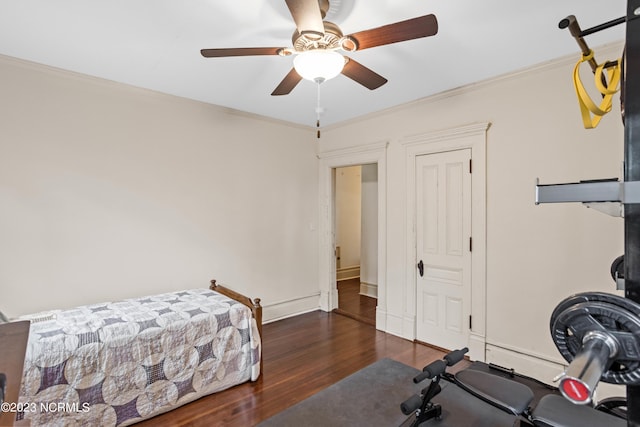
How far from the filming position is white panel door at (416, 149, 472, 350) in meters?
3.21

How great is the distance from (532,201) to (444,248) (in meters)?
0.94

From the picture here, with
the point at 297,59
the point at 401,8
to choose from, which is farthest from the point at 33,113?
the point at 401,8

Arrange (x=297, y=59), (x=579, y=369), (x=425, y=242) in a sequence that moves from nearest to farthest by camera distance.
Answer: (x=579, y=369), (x=297, y=59), (x=425, y=242)

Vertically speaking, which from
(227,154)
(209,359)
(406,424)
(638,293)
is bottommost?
(406,424)

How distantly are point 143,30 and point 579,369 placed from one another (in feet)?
9.17

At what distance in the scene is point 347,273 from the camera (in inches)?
265

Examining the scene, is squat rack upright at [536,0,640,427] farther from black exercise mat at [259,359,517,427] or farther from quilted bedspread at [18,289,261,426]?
quilted bedspread at [18,289,261,426]

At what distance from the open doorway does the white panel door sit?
0.98 meters

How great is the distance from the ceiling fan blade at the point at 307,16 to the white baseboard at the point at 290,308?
341 cm

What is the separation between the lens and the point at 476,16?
6.62ft

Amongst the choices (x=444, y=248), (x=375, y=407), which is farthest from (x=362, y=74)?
(x=375, y=407)

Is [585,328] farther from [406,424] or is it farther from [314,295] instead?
[314,295]

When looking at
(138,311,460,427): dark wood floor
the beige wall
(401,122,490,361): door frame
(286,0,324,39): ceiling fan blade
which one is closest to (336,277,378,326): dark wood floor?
(138,311,460,427): dark wood floor

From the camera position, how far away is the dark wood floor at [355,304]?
4391 mm
